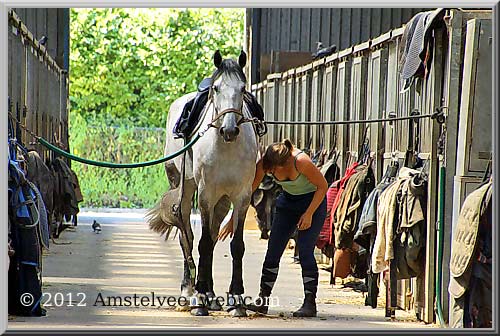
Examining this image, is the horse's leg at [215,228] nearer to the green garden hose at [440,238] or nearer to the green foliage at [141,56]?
the green garden hose at [440,238]

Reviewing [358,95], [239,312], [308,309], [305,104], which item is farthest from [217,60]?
[305,104]

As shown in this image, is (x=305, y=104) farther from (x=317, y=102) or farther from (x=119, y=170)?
(x=119, y=170)

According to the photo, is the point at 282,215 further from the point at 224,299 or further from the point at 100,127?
the point at 100,127

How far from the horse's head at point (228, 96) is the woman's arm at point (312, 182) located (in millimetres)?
602

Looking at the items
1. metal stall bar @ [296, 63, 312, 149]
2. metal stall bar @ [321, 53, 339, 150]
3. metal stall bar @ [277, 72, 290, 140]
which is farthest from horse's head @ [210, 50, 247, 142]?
metal stall bar @ [277, 72, 290, 140]

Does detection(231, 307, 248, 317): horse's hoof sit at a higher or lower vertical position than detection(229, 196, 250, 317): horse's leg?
lower

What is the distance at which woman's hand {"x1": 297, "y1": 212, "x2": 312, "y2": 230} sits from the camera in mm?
8164

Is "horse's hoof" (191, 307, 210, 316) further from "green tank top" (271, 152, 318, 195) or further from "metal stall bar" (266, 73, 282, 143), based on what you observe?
"metal stall bar" (266, 73, 282, 143)

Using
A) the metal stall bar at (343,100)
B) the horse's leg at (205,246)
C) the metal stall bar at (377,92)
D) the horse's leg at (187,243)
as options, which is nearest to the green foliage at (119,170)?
the metal stall bar at (343,100)

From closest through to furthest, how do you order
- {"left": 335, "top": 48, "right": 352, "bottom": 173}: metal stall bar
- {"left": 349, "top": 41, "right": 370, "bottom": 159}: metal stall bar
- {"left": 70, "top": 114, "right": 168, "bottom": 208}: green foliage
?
{"left": 349, "top": 41, "right": 370, "bottom": 159}: metal stall bar < {"left": 335, "top": 48, "right": 352, "bottom": 173}: metal stall bar < {"left": 70, "top": 114, "right": 168, "bottom": 208}: green foliage

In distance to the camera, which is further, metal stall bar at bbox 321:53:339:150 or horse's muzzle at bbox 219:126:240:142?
metal stall bar at bbox 321:53:339:150

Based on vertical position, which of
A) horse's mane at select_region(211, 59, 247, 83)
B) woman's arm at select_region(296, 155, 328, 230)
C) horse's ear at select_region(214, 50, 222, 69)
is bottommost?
woman's arm at select_region(296, 155, 328, 230)

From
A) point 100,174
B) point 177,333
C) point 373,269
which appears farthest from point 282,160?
point 100,174

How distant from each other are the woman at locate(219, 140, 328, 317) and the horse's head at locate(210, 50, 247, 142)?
19.3 inches
